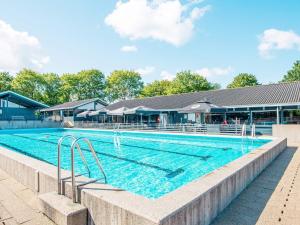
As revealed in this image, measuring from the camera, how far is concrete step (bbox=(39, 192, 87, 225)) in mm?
3029

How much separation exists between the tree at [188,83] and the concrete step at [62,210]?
45294 millimetres

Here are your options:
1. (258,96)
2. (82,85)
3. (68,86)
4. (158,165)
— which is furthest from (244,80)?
(158,165)

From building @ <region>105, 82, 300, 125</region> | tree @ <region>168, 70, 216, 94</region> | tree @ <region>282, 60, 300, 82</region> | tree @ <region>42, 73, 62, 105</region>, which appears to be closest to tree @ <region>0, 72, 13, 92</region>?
tree @ <region>42, 73, 62, 105</region>

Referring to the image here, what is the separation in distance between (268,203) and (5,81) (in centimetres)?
5709

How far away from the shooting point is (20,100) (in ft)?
101

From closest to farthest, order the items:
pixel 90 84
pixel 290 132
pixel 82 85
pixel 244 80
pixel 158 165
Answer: pixel 158 165 → pixel 290 132 → pixel 244 80 → pixel 82 85 → pixel 90 84

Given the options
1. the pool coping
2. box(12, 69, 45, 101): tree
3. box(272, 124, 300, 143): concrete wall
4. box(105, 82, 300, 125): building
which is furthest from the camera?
box(12, 69, 45, 101): tree

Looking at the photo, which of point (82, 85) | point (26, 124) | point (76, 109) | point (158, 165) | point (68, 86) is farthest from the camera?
point (82, 85)

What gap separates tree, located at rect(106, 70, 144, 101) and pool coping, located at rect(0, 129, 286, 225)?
162 ft

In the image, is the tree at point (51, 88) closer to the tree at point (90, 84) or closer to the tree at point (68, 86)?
the tree at point (68, 86)

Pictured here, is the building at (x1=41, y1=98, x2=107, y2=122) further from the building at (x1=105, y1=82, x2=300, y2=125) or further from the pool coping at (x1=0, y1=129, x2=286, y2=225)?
the pool coping at (x1=0, y1=129, x2=286, y2=225)

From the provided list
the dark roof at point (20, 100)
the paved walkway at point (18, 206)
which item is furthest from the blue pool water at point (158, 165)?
the dark roof at point (20, 100)

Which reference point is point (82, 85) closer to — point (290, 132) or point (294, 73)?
point (290, 132)

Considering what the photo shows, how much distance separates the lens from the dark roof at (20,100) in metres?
28.8
